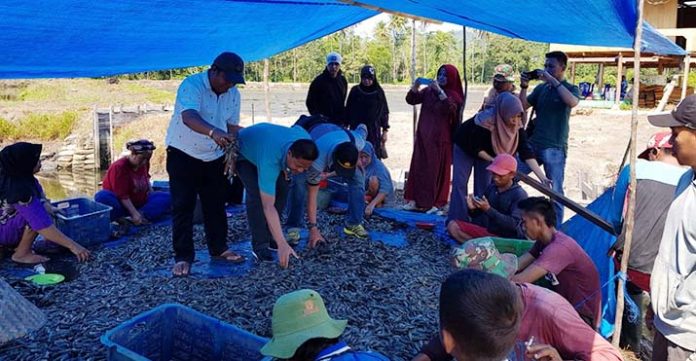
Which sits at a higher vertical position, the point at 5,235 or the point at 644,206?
the point at 644,206

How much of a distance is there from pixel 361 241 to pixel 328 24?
2180 millimetres

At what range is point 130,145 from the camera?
15.0ft

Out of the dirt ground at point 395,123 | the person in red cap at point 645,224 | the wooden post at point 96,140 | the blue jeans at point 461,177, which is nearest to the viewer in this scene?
the person in red cap at point 645,224

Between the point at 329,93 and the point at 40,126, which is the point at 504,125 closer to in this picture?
the point at 329,93

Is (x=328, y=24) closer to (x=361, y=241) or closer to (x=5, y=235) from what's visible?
(x=361, y=241)

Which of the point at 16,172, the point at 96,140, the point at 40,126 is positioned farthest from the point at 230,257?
the point at 40,126

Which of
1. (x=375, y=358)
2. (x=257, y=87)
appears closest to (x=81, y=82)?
(x=257, y=87)

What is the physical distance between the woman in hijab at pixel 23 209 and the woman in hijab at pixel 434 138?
299 cm

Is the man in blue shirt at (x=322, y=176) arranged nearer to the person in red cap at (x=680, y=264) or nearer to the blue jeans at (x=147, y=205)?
the blue jeans at (x=147, y=205)

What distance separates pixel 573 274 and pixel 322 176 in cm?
202

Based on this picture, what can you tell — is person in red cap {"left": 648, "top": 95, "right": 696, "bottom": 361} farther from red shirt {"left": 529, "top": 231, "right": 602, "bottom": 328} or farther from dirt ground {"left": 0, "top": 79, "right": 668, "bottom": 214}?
dirt ground {"left": 0, "top": 79, "right": 668, "bottom": 214}

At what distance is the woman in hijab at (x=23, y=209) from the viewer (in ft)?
11.8

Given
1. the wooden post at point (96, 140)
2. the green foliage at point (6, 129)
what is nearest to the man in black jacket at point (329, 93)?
the wooden post at point (96, 140)

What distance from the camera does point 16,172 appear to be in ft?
11.9
